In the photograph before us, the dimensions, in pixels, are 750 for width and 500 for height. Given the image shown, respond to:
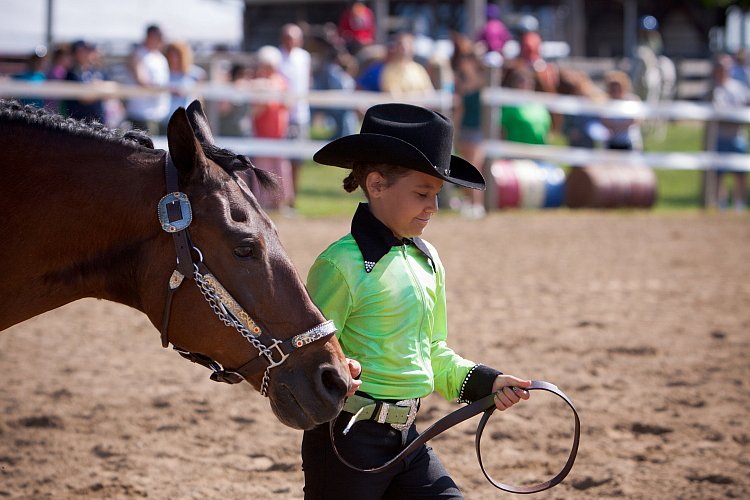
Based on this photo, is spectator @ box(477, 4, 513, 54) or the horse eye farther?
spectator @ box(477, 4, 513, 54)

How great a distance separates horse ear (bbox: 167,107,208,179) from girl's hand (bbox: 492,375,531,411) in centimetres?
111

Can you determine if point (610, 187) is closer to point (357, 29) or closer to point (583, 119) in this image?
point (583, 119)

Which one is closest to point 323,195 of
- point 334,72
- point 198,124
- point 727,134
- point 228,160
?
point 334,72

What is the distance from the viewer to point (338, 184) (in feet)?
50.8

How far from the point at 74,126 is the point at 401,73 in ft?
35.0

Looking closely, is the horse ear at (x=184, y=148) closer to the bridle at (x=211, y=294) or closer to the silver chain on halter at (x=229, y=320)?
the bridle at (x=211, y=294)

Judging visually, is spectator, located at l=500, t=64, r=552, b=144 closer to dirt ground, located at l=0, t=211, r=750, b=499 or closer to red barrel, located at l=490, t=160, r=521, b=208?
red barrel, located at l=490, t=160, r=521, b=208

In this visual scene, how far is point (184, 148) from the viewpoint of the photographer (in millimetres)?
2600

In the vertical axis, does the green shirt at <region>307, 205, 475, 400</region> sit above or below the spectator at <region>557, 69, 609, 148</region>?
below

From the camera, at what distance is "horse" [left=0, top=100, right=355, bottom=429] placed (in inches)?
102

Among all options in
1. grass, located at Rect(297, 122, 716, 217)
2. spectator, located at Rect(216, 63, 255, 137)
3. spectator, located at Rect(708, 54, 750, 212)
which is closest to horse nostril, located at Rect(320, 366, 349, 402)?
grass, located at Rect(297, 122, 716, 217)

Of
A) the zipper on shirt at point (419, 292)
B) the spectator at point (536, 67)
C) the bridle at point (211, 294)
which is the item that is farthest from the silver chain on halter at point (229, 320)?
the spectator at point (536, 67)

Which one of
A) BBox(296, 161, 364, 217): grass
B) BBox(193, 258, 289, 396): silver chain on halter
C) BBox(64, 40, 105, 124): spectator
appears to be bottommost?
BBox(296, 161, 364, 217): grass

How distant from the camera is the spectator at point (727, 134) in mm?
14031
